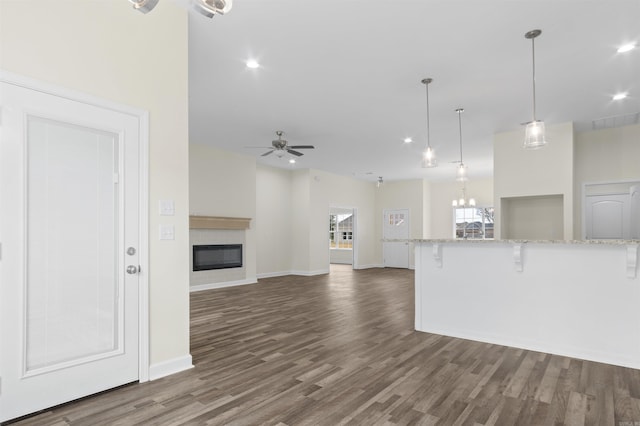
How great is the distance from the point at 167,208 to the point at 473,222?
10151 mm

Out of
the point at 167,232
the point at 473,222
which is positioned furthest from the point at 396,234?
the point at 167,232

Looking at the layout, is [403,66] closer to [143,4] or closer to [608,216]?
[143,4]

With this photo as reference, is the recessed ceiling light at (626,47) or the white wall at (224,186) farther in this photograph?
the white wall at (224,186)

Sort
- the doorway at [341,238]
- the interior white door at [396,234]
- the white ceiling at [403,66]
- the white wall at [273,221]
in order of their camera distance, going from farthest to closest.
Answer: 1. the doorway at [341,238]
2. the interior white door at [396,234]
3. the white wall at [273,221]
4. the white ceiling at [403,66]

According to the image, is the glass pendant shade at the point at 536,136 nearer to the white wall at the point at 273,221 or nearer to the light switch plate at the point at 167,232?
the light switch plate at the point at 167,232

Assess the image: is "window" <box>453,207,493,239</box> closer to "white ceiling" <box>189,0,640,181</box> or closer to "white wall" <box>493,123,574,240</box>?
"white wall" <box>493,123,574,240</box>

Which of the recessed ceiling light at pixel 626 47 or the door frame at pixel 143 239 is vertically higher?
the recessed ceiling light at pixel 626 47

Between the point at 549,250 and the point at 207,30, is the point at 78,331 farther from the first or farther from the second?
the point at 549,250

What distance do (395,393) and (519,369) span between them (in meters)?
1.24

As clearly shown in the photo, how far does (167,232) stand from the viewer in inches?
113

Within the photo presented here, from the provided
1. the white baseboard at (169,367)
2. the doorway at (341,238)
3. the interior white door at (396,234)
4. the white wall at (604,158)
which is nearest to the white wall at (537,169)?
the white wall at (604,158)

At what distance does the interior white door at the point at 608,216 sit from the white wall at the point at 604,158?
15 cm

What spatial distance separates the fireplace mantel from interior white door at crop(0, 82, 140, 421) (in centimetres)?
442

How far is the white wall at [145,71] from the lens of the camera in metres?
2.26
